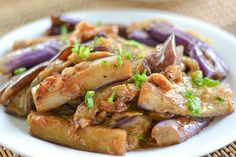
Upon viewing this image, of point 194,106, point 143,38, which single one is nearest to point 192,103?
point 194,106

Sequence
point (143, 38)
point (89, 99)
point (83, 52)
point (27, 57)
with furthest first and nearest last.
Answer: point (143, 38)
point (27, 57)
point (83, 52)
point (89, 99)

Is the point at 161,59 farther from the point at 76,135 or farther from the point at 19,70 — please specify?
the point at 19,70

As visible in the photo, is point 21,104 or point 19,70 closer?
point 21,104

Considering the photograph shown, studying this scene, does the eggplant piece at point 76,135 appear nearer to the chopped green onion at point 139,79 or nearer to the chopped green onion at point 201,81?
the chopped green onion at point 139,79

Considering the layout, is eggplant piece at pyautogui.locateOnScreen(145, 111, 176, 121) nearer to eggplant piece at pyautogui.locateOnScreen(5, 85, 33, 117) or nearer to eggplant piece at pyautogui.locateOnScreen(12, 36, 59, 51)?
eggplant piece at pyautogui.locateOnScreen(5, 85, 33, 117)

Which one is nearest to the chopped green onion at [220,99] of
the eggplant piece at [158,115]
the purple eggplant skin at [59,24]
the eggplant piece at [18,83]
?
the eggplant piece at [158,115]

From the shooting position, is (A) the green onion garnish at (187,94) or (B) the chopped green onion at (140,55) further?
(B) the chopped green onion at (140,55)

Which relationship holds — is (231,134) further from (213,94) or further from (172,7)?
(172,7)
